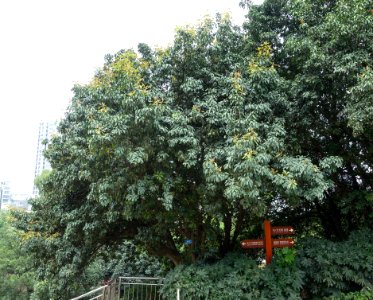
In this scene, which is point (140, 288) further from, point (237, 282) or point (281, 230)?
point (281, 230)

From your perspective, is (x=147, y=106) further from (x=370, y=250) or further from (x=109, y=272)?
(x=109, y=272)

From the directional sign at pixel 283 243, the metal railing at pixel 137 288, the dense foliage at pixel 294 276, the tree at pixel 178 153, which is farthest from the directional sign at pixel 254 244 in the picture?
the metal railing at pixel 137 288

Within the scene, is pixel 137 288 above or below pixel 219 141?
below

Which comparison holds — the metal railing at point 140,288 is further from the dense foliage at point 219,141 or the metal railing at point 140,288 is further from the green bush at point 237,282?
the green bush at point 237,282

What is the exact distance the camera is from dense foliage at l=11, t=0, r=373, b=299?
19.6ft

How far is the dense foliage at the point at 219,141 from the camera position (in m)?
5.96

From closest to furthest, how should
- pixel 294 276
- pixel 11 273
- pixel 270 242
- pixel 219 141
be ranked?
pixel 219 141 → pixel 294 276 → pixel 270 242 → pixel 11 273

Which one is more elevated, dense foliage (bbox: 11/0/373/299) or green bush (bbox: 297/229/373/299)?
dense foliage (bbox: 11/0/373/299)

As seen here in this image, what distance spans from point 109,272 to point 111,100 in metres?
9.08

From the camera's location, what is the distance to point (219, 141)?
6.54 metres

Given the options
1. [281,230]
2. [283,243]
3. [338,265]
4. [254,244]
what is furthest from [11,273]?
[338,265]

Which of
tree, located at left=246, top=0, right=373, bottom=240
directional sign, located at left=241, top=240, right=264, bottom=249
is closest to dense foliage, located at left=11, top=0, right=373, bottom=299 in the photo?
tree, located at left=246, top=0, right=373, bottom=240

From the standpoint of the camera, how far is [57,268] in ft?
27.3

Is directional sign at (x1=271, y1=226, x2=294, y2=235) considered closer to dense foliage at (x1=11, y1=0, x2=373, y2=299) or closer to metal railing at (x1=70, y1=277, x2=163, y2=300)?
dense foliage at (x1=11, y1=0, x2=373, y2=299)
